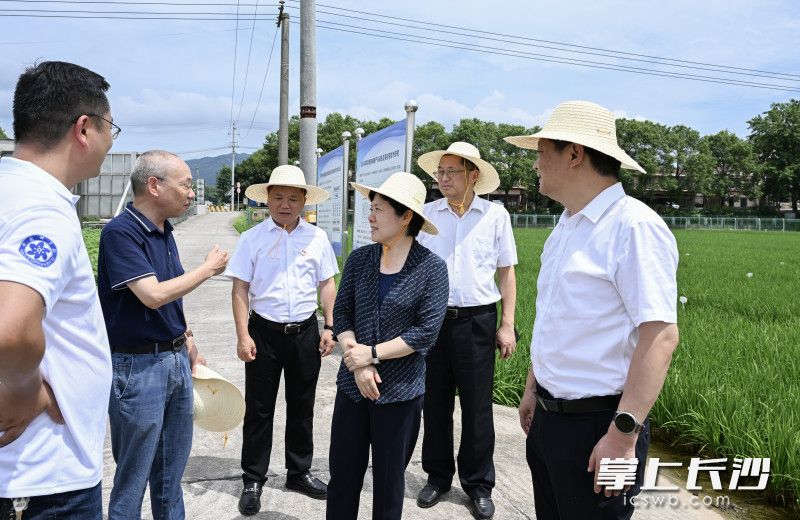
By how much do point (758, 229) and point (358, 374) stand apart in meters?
63.3

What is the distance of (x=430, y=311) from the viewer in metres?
2.71

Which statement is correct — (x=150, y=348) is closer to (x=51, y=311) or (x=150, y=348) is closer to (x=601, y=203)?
(x=51, y=311)

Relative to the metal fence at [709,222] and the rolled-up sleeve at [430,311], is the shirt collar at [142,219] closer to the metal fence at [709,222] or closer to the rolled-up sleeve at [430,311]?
the rolled-up sleeve at [430,311]

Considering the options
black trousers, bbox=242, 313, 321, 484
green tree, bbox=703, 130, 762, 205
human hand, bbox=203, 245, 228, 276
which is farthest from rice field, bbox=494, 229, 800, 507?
green tree, bbox=703, 130, 762, 205

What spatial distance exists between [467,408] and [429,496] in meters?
0.54

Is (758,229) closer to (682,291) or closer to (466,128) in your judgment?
(466,128)

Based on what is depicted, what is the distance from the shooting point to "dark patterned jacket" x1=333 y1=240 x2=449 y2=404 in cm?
268

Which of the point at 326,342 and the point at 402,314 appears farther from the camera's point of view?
the point at 326,342

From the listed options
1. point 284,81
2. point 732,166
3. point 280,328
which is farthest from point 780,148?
point 280,328

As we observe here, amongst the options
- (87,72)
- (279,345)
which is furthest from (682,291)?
(87,72)

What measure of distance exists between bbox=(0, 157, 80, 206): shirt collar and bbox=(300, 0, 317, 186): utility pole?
238 inches

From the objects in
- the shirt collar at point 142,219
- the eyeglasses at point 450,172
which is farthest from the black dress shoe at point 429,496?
the shirt collar at point 142,219

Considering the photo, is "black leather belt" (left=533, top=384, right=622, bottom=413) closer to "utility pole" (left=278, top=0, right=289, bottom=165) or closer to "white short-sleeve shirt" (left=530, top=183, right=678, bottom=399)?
"white short-sleeve shirt" (left=530, top=183, right=678, bottom=399)

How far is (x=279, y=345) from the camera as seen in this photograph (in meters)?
3.65
